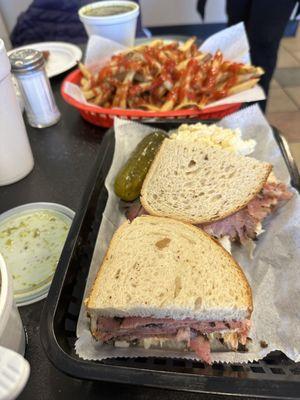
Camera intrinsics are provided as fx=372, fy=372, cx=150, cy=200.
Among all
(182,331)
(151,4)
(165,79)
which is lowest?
(151,4)

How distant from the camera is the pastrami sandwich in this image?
3.71 ft

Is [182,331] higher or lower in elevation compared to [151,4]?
higher

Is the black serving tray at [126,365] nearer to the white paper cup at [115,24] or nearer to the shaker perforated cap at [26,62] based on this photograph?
the shaker perforated cap at [26,62]

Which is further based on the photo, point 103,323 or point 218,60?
point 218,60

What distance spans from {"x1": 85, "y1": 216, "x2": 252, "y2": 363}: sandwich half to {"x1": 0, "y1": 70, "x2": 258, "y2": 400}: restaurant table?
0.11 metres

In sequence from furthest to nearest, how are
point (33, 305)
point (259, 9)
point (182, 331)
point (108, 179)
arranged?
point (259, 9) → point (108, 179) → point (33, 305) → point (182, 331)

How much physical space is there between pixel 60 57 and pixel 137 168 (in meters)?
1.33

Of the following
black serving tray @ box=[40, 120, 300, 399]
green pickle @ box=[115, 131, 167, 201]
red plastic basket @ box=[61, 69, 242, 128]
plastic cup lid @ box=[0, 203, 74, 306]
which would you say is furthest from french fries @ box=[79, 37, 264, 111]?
black serving tray @ box=[40, 120, 300, 399]

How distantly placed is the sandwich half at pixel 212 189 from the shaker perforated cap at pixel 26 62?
58 cm

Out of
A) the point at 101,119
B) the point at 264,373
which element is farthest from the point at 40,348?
the point at 101,119

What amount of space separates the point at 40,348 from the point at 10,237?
15.6 inches

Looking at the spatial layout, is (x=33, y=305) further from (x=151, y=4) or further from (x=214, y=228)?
(x=151, y=4)

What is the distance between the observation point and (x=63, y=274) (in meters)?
0.90

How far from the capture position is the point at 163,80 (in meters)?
1.73
